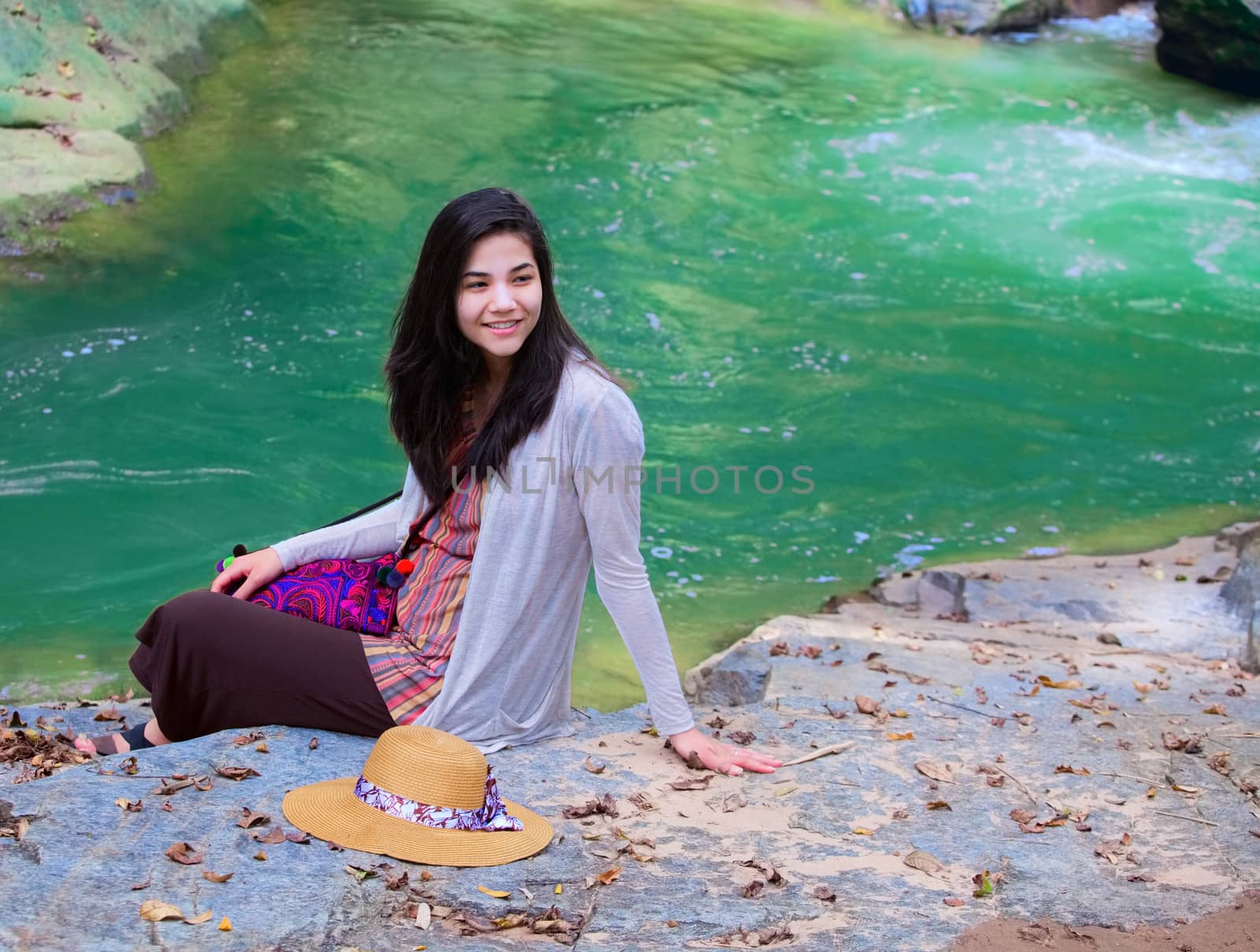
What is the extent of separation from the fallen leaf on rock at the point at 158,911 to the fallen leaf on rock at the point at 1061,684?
2669 millimetres

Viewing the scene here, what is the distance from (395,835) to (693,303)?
5.92 m

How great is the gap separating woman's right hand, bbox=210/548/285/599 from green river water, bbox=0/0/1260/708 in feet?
2.09

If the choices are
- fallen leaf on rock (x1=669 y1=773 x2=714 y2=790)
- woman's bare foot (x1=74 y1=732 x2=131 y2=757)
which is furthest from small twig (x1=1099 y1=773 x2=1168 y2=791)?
woman's bare foot (x1=74 y1=732 x2=131 y2=757)

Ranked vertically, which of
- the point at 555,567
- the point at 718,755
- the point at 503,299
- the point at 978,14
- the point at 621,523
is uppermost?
the point at 978,14

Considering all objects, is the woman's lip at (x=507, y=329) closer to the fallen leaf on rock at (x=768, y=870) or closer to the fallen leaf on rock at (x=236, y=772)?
the fallen leaf on rock at (x=236, y=772)

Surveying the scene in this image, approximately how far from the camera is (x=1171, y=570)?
214 inches

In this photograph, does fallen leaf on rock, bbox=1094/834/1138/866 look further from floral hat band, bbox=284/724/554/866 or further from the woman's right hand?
the woman's right hand

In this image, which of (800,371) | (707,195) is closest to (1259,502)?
(800,371)

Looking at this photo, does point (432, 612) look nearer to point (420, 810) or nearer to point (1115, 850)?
point (420, 810)

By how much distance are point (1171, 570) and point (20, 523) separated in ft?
15.2

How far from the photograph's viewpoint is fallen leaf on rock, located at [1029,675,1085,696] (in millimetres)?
3842

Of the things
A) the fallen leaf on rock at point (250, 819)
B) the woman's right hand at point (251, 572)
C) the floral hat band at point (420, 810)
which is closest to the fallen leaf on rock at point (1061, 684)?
the floral hat band at point (420, 810)

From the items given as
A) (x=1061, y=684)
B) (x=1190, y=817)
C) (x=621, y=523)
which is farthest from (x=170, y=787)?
(x=1061, y=684)

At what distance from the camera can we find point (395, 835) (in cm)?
226
